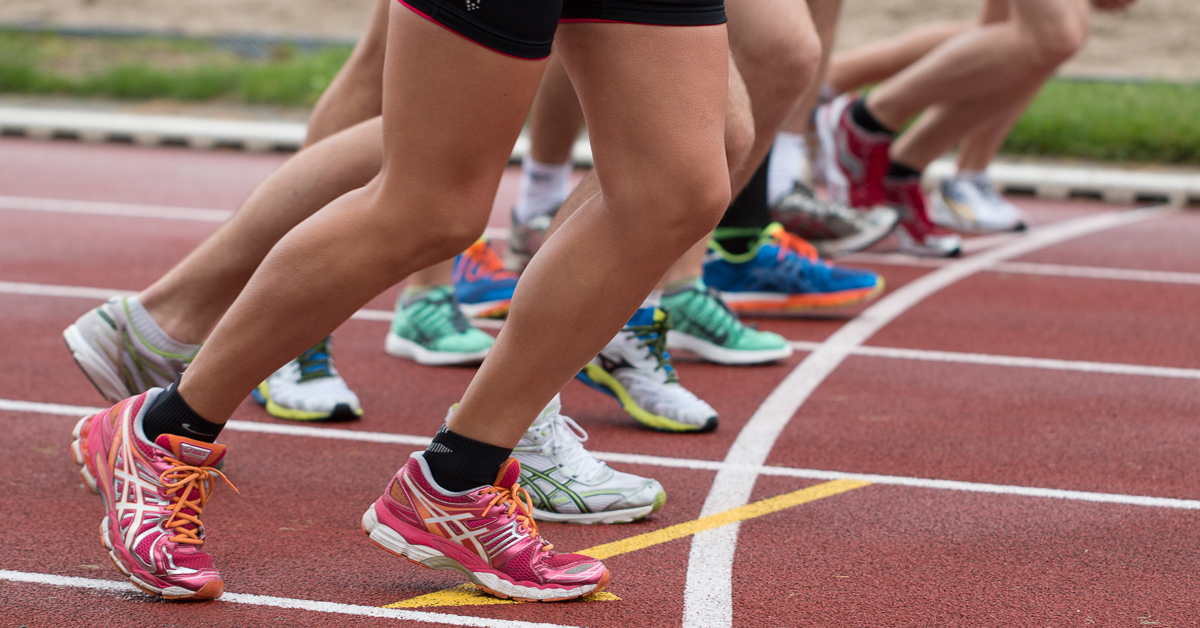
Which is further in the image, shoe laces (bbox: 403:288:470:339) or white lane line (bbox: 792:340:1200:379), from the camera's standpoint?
white lane line (bbox: 792:340:1200:379)

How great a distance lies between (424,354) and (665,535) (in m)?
1.48

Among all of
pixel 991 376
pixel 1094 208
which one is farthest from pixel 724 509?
pixel 1094 208

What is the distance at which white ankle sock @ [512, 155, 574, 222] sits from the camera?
4.44 m

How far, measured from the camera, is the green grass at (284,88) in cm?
919

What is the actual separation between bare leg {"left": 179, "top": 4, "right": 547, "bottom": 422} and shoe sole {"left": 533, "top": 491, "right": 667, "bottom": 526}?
0.52m

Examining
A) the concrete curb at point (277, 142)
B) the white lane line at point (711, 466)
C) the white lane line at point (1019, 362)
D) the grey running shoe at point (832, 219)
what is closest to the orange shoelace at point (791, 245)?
the white lane line at point (1019, 362)

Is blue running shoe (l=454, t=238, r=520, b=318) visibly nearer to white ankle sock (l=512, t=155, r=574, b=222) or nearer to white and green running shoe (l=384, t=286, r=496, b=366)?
white ankle sock (l=512, t=155, r=574, b=222)

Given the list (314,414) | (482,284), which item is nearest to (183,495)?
(314,414)

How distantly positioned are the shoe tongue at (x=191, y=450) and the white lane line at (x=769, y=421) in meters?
0.78

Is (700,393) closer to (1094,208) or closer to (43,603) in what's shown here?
(43,603)

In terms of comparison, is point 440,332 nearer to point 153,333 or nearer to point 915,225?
point 153,333

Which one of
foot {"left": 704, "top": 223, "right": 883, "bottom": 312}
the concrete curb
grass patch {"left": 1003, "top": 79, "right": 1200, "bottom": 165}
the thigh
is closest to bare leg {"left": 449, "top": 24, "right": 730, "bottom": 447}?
the thigh

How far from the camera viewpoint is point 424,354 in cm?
378

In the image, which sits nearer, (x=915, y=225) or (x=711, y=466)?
(x=711, y=466)
